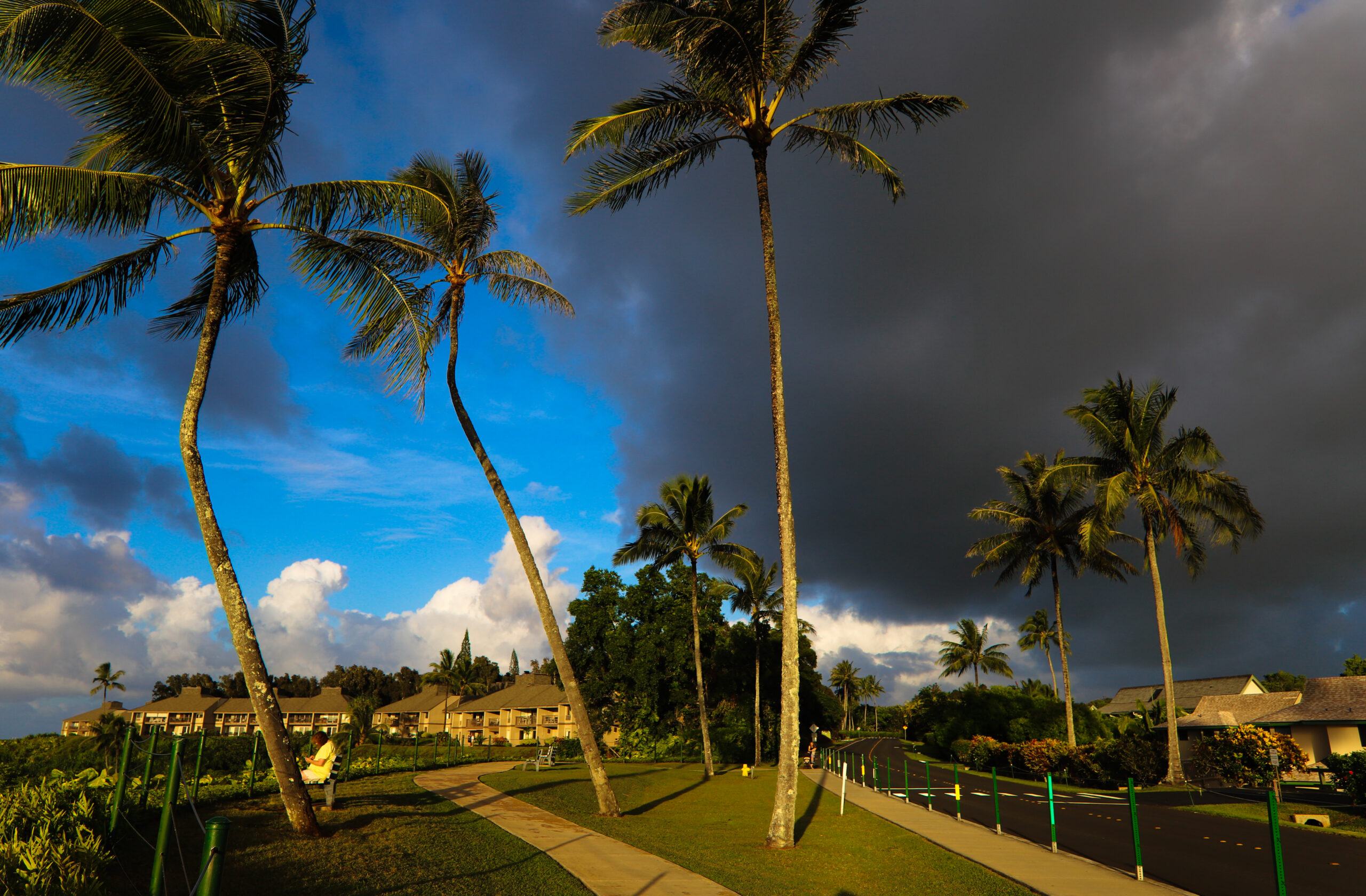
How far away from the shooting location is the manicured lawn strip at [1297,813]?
17656 millimetres

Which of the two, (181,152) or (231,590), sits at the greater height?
(181,152)

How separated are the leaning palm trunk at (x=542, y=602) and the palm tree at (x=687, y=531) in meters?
17.4

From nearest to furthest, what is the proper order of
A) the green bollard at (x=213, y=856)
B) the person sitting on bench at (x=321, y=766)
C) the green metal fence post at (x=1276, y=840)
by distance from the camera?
the green bollard at (x=213, y=856), the green metal fence post at (x=1276, y=840), the person sitting on bench at (x=321, y=766)

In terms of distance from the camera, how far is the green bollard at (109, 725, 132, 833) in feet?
27.4

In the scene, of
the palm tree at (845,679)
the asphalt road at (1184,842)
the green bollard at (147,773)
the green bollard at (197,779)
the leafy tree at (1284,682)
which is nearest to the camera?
the green bollard at (147,773)

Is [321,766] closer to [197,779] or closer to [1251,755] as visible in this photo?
[197,779]

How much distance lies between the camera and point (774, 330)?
1470 cm

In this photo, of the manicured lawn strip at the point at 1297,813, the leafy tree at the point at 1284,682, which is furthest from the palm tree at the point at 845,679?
the manicured lawn strip at the point at 1297,813

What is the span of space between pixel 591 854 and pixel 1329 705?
39.2m

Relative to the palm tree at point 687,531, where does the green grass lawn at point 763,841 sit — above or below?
below

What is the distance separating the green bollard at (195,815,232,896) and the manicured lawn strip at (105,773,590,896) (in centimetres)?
463

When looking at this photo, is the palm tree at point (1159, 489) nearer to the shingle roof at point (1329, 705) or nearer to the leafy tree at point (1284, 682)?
the shingle roof at point (1329, 705)

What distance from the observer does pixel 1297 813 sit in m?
19.3

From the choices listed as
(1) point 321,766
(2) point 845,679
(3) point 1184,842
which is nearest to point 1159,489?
(3) point 1184,842
